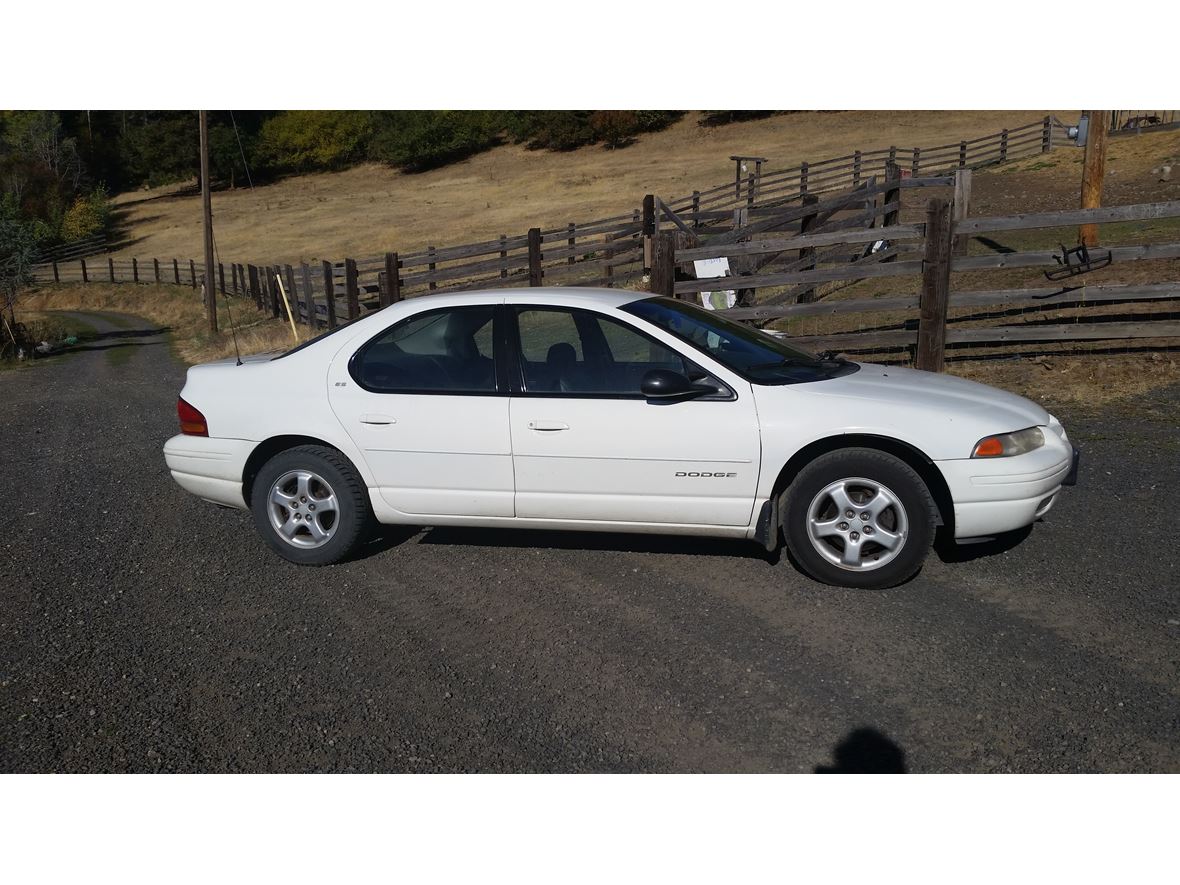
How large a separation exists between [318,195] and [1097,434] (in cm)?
6435

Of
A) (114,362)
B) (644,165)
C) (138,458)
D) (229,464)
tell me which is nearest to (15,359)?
(114,362)

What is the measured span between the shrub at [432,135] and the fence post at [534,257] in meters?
49.4

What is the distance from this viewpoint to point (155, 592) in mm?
5590

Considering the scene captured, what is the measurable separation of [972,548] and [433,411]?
3.08m

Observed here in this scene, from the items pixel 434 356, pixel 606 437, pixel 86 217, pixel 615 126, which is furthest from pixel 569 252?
pixel 86 217

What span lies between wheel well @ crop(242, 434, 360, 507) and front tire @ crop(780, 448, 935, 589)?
8.17ft

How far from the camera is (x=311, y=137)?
224 ft

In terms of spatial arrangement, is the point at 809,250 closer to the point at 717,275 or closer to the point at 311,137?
the point at 717,275

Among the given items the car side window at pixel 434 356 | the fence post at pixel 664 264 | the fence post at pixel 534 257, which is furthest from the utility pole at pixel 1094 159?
the car side window at pixel 434 356

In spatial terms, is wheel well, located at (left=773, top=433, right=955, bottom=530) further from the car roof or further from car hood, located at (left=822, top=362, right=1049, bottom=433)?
the car roof

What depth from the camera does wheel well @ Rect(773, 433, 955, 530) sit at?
5.12 metres

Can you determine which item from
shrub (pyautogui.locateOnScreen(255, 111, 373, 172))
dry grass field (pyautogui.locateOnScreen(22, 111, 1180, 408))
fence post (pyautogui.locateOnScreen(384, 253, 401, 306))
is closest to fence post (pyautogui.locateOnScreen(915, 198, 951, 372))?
dry grass field (pyautogui.locateOnScreen(22, 111, 1180, 408))

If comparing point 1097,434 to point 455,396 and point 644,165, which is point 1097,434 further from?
point 644,165

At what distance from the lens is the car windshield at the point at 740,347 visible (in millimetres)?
5500
